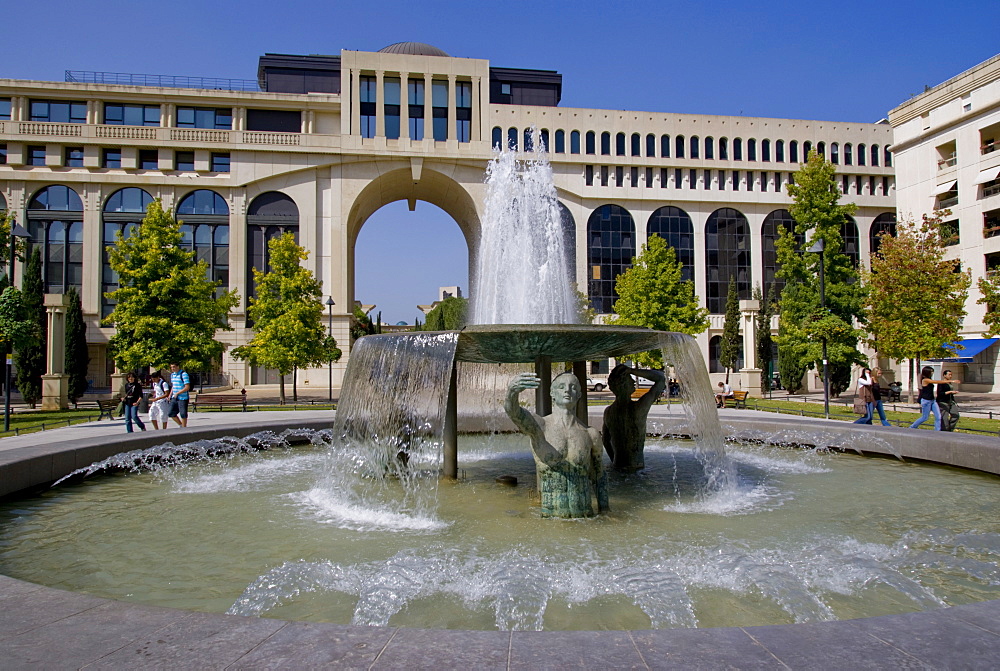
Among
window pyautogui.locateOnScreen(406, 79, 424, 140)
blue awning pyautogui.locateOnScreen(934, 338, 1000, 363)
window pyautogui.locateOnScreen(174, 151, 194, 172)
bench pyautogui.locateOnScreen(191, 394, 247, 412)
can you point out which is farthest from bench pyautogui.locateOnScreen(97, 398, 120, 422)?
blue awning pyautogui.locateOnScreen(934, 338, 1000, 363)

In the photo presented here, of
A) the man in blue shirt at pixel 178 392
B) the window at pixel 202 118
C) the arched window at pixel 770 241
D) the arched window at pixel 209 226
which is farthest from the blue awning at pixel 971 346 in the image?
the window at pixel 202 118

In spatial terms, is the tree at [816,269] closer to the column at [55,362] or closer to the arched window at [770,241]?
the arched window at [770,241]

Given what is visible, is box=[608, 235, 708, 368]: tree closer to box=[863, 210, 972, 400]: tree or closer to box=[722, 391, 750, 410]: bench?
box=[863, 210, 972, 400]: tree

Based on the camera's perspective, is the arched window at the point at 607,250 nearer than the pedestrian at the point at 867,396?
No

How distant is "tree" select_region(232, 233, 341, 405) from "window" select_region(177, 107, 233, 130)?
723 inches

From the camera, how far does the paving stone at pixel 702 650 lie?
275 centimetres

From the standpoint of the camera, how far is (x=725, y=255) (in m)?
54.9

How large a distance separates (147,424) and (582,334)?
50.5 feet

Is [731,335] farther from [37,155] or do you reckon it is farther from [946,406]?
[37,155]

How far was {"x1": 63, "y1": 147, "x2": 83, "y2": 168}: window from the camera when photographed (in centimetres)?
4503

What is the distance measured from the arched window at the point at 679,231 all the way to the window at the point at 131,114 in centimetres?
4069

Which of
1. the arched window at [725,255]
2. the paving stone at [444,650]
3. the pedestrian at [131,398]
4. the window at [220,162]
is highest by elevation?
the window at [220,162]

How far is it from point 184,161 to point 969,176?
168 feet

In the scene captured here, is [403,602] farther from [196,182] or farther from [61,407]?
[196,182]
